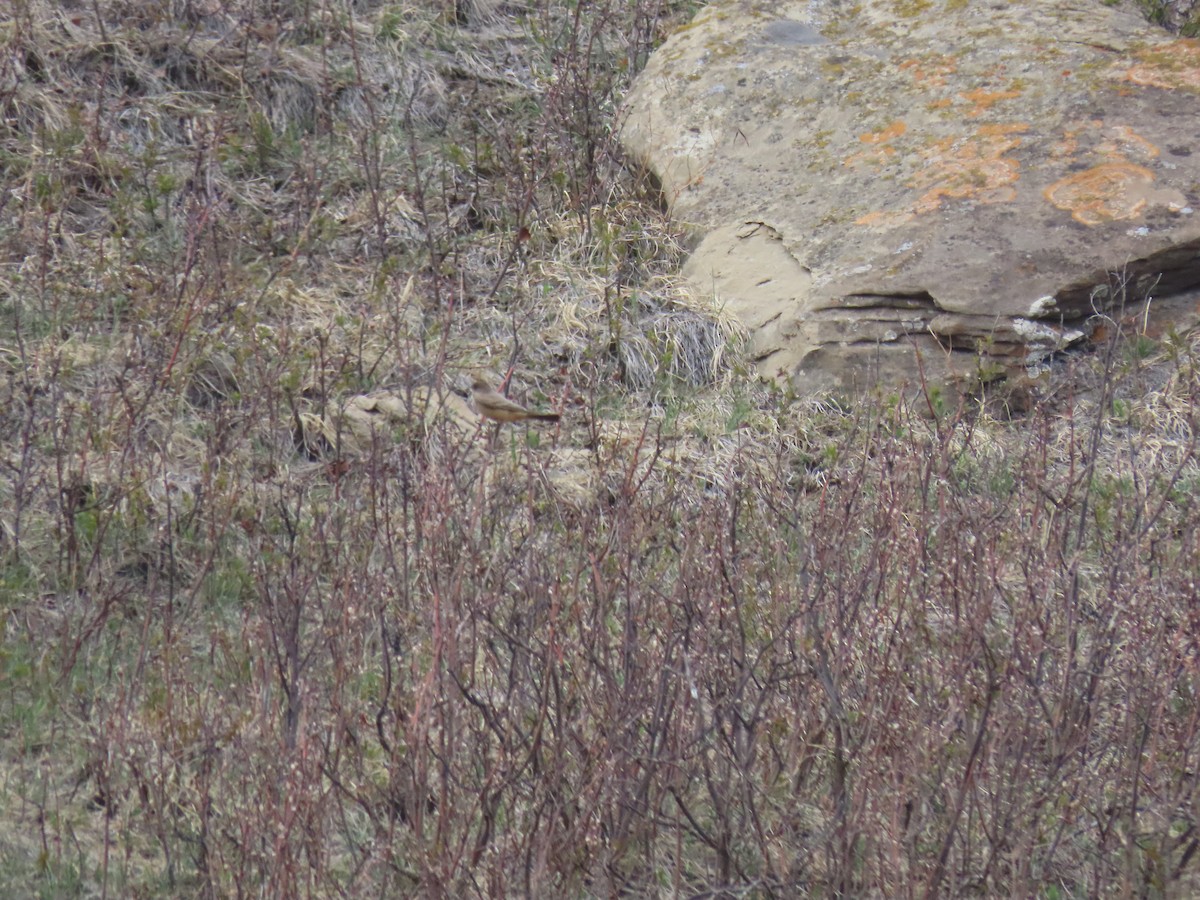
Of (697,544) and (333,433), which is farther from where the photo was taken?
(333,433)

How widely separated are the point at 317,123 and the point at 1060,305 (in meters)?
3.45

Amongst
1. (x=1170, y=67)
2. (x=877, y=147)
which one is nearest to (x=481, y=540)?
(x=877, y=147)

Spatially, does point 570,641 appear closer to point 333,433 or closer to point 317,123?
point 333,433

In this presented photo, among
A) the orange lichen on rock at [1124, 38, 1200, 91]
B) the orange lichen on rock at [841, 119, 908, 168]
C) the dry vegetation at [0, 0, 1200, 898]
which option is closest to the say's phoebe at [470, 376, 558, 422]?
the dry vegetation at [0, 0, 1200, 898]

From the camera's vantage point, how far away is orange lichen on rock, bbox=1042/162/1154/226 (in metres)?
5.22

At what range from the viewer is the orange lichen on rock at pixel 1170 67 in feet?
18.4

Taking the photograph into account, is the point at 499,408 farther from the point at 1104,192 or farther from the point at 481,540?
the point at 1104,192

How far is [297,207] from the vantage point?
20.0ft

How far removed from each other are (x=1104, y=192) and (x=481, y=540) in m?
3.34

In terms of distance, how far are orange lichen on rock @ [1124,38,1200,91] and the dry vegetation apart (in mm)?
1191

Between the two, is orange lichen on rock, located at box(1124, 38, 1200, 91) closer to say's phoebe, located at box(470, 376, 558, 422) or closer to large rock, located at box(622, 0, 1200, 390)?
large rock, located at box(622, 0, 1200, 390)

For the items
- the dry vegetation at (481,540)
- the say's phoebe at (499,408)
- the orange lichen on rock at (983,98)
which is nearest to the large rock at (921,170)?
the orange lichen on rock at (983,98)

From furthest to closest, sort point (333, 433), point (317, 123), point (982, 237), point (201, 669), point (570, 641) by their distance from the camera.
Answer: point (317, 123) → point (982, 237) → point (333, 433) → point (201, 669) → point (570, 641)

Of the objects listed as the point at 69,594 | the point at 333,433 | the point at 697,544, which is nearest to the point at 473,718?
the point at 697,544
